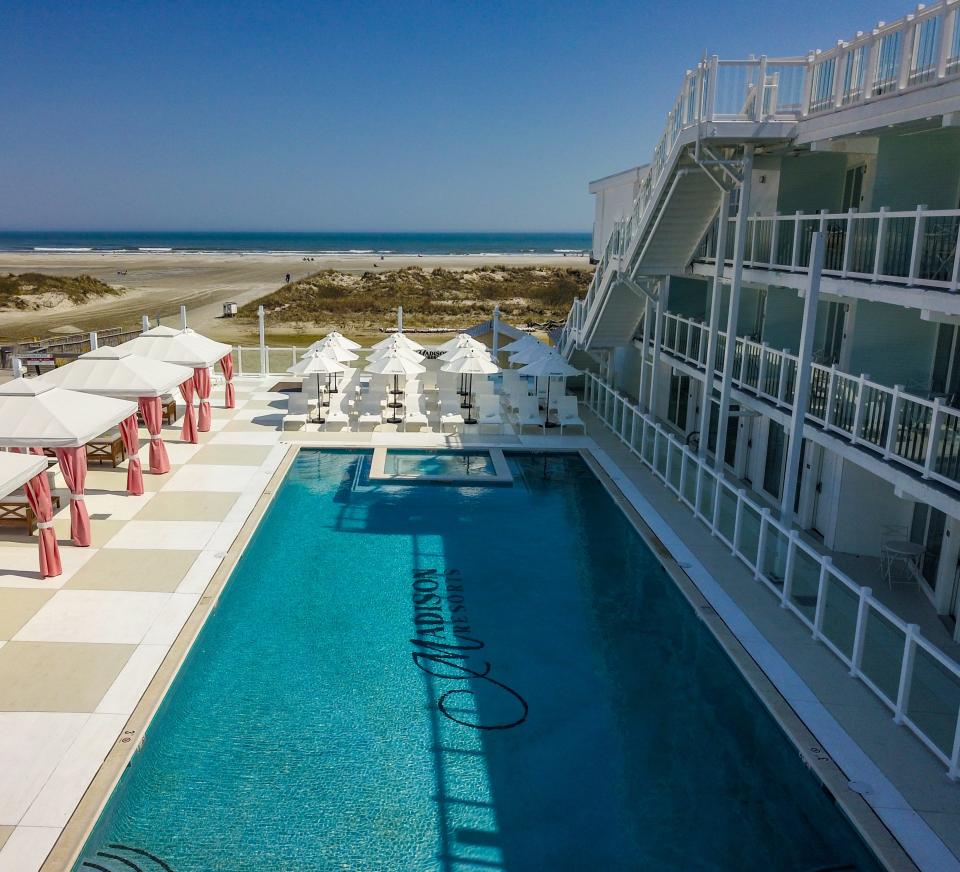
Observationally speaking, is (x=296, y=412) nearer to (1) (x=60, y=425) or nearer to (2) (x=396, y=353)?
(2) (x=396, y=353)

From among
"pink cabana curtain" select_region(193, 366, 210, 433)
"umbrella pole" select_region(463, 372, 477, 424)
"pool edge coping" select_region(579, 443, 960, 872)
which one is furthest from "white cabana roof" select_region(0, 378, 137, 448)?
"umbrella pole" select_region(463, 372, 477, 424)

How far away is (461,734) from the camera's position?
776cm

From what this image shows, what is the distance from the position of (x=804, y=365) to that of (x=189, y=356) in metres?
12.6

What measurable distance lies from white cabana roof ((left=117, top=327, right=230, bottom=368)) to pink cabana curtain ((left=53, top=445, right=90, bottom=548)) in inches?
261

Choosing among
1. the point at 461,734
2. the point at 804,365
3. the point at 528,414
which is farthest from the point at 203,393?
the point at 804,365

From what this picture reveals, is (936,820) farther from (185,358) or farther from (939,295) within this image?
(185,358)

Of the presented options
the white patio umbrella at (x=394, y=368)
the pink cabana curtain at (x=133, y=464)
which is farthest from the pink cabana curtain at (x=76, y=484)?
the white patio umbrella at (x=394, y=368)

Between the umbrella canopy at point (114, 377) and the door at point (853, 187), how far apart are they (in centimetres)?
1165

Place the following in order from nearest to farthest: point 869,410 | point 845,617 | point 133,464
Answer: point 845,617, point 869,410, point 133,464

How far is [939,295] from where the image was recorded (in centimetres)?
845

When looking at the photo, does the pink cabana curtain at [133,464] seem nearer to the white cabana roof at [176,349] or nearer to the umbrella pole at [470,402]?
the white cabana roof at [176,349]

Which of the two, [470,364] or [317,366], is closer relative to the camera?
[317,366]

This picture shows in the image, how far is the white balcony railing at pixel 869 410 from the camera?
854 centimetres

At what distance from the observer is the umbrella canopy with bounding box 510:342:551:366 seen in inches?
779
